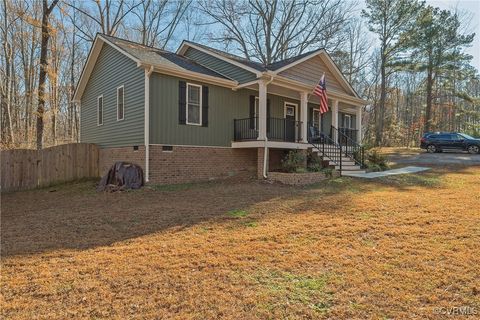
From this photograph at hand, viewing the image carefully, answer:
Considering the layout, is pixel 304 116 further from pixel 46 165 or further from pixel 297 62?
pixel 46 165

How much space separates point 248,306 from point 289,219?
10.8 ft

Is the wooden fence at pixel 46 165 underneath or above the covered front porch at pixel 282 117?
underneath

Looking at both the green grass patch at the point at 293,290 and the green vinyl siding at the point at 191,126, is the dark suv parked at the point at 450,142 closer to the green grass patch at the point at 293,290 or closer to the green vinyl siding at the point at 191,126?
the green vinyl siding at the point at 191,126

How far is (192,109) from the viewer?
11.6 meters

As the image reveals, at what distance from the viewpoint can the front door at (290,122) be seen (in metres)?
14.0

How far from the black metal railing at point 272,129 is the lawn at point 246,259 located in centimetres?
542

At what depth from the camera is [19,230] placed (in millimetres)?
5914

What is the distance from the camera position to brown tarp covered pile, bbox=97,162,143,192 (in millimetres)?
10180

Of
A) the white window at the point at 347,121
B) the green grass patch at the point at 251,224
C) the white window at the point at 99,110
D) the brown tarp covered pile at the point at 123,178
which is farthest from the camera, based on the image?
the white window at the point at 347,121

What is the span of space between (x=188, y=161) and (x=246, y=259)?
7638mm

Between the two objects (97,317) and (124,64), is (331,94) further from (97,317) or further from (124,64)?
(97,317)

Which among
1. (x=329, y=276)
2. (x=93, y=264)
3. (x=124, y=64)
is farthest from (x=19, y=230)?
(x=124, y=64)

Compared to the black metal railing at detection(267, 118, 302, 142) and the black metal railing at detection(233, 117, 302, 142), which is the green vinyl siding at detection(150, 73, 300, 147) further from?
the black metal railing at detection(267, 118, 302, 142)

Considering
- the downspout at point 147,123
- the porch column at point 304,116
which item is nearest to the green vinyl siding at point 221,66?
the porch column at point 304,116
